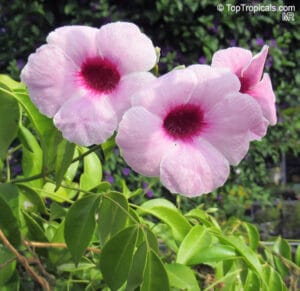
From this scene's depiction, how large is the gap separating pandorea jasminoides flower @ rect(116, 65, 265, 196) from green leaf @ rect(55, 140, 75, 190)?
0.11 m

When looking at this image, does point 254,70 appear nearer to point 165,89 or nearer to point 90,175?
point 165,89

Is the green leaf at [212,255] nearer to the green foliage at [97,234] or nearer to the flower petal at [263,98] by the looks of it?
the green foliage at [97,234]

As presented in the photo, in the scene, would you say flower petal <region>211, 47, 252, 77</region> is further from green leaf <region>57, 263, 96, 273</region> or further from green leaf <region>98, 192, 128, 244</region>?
green leaf <region>57, 263, 96, 273</region>

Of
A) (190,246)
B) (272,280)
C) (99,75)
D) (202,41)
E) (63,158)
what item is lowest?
(202,41)

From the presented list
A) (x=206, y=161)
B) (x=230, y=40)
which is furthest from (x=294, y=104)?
(x=206, y=161)

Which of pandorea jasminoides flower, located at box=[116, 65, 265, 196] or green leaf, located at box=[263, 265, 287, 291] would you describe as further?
green leaf, located at box=[263, 265, 287, 291]

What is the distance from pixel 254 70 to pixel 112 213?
10.3 inches

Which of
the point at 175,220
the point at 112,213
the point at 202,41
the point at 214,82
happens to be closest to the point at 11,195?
the point at 112,213

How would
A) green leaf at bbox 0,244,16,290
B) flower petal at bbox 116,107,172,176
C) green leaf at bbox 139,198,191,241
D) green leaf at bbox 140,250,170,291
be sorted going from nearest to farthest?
flower petal at bbox 116,107,172,176 < green leaf at bbox 140,250,170,291 < green leaf at bbox 0,244,16,290 < green leaf at bbox 139,198,191,241

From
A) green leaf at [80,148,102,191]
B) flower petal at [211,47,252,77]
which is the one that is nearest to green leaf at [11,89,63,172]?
flower petal at [211,47,252,77]

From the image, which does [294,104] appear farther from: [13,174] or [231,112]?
[231,112]

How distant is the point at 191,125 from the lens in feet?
2.09

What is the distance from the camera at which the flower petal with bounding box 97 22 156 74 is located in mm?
627

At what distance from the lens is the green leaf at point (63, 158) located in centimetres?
68
